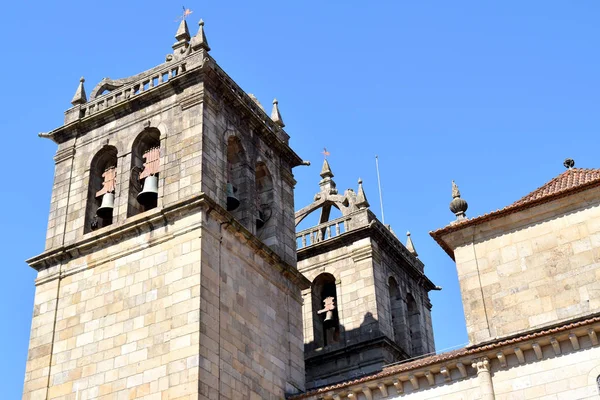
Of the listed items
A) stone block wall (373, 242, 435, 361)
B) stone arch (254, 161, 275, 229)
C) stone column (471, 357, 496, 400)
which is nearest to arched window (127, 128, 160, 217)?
stone arch (254, 161, 275, 229)

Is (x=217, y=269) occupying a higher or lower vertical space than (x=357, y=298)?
lower

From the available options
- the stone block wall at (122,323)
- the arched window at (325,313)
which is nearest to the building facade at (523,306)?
the stone block wall at (122,323)

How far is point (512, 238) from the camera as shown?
69.4 feet

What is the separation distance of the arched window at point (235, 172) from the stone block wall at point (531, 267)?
18.6 ft

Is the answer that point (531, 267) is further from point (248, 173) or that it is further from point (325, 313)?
point (325, 313)

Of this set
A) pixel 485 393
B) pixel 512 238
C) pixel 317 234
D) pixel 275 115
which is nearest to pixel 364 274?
pixel 317 234

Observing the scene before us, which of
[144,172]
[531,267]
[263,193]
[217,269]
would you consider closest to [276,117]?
[263,193]

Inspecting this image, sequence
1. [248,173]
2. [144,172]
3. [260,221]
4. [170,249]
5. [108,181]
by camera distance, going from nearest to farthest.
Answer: [170,249] < [144,172] < [108,181] < [248,173] < [260,221]

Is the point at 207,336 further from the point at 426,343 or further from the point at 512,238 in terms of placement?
the point at 426,343

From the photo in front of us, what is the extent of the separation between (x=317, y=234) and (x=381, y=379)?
37.1 feet

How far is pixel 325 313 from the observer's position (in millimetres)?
29516

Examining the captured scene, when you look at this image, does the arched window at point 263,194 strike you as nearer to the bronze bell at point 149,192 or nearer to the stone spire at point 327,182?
the bronze bell at point 149,192

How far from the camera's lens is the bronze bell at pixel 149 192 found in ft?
74.3

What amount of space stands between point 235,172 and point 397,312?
885 cm
